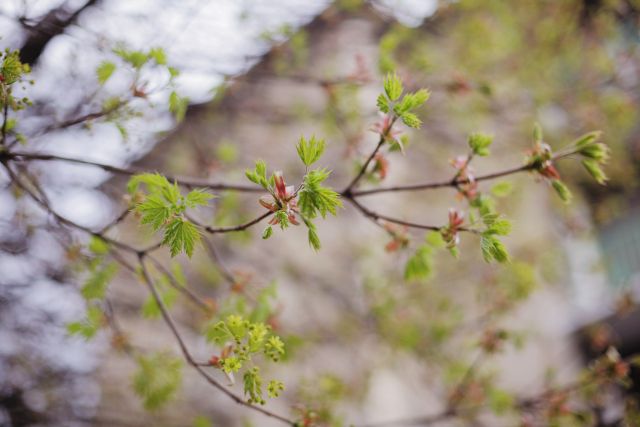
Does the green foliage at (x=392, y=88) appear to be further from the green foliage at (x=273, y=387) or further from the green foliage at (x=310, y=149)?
the green foliage at (x=273, y=387)

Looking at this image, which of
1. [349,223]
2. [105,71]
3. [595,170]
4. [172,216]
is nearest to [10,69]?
[105,71]

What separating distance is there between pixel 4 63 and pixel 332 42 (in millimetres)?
4496

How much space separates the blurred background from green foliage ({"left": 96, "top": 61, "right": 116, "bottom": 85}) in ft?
0.35

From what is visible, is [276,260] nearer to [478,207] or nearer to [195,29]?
[195,29]

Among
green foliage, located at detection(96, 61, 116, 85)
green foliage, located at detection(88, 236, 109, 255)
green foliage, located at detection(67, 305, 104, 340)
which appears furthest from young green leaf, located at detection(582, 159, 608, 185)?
green foliage, located at detection(67, 305, 104, 340)

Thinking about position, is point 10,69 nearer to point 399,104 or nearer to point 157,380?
point 399,104

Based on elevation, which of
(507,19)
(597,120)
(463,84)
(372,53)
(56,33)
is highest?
(372,53)

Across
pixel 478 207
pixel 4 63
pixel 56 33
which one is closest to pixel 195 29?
pixel 56 33

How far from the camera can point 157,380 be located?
6.95 ft

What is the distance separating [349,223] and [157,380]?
9.49ft

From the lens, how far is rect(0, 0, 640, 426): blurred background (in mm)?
2305

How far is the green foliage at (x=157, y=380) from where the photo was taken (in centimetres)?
201

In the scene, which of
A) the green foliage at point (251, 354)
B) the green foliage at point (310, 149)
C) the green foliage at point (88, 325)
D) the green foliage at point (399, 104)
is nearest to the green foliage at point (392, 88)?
the green foliage at point (399, 104)

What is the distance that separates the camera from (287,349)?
2129mm
